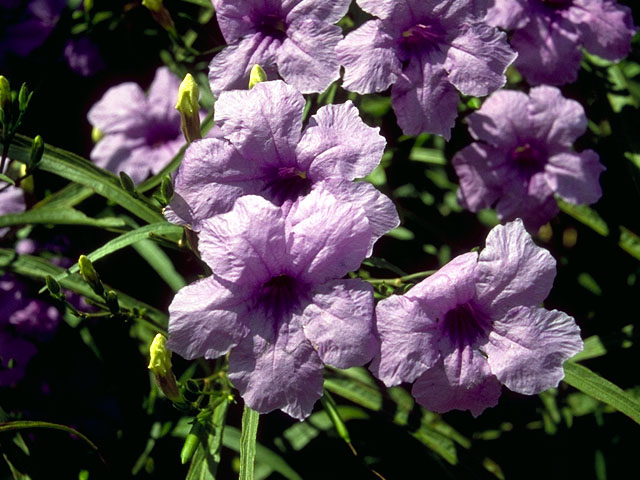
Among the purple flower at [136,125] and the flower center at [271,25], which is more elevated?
the flower center at [271,25]

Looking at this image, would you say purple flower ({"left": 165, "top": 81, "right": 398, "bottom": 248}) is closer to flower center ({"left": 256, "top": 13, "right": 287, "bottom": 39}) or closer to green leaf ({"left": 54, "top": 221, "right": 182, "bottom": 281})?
green leaf ({"left": 54, "top": 221, "right": 182, "bottom": 281})

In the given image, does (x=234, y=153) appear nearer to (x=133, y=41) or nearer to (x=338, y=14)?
(x=338, y=14)

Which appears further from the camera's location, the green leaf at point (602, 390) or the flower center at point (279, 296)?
the green leaf at point (602, 390)

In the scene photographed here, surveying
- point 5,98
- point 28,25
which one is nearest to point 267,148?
point 5,98

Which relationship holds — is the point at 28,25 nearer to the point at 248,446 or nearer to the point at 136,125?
the point at 136,125

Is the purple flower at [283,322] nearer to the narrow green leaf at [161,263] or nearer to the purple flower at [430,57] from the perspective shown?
the purple flower at [430,57]

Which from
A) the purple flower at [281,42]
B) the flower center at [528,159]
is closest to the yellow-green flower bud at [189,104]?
the purple flower at [281,42]
